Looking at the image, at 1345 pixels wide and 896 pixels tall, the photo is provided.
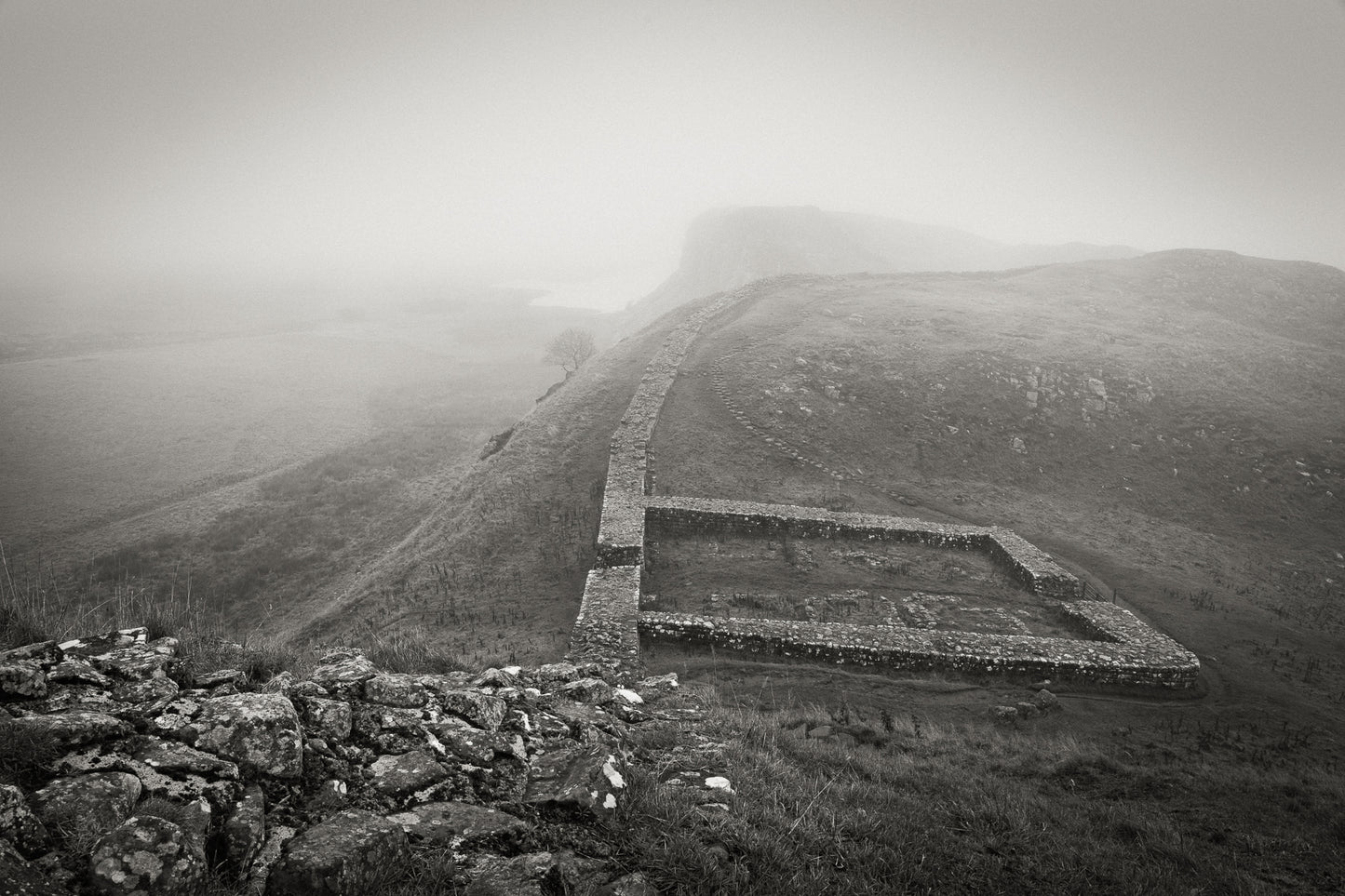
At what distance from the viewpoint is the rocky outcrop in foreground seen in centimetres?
355

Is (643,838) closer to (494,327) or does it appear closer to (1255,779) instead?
(1255,779)

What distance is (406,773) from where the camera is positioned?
211 inches

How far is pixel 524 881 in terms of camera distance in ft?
14.6

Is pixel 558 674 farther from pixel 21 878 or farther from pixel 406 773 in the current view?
pixel 21 878

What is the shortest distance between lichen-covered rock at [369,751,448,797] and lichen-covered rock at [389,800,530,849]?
0.78 ft

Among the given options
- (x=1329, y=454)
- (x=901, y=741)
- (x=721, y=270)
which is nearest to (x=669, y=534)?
(x=901, y=741)

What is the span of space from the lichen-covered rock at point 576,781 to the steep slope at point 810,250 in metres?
74.2

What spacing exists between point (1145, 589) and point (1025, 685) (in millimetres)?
9503

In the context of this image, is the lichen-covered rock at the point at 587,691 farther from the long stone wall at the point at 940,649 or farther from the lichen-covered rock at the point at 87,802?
the long stone wall at the point at 940,649

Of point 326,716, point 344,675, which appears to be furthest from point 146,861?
point 344,675

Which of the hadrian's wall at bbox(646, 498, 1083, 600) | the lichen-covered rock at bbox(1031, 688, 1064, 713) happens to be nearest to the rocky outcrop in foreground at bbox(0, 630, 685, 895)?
the lichen-covered rock at bbox(1031, 688, 1064, 713)

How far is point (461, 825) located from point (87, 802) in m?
2.55

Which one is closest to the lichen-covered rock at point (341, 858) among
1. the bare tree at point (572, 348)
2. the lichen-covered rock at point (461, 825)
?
the lichen-covered rock at point (461, 825)

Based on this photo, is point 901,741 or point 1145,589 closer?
point 901,741
